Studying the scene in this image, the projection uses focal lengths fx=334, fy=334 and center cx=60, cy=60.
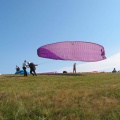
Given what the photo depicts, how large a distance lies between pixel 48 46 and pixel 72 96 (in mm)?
28763

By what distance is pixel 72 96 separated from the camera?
20.6 m

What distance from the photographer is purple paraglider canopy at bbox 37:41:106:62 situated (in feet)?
159

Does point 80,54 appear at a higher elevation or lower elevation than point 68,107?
higher

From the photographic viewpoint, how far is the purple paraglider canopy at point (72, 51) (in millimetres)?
48531

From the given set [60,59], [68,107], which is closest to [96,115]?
[68,107]

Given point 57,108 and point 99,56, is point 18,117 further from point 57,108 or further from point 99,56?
point 99,56

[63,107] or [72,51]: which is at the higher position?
[72,51]

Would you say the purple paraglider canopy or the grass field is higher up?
the purple paraglider canopy

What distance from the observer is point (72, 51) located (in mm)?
49125

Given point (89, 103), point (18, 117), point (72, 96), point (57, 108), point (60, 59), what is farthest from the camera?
point (60, 59)

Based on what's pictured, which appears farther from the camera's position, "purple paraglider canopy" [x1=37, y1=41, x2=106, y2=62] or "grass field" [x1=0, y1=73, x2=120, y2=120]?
"purple paraglider canopy" [x1=37, y1=41, x2=106, y2=62]

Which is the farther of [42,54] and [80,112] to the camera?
[42,54]

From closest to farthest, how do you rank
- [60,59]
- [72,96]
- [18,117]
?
[18,117]
[72,96]
[60,59]

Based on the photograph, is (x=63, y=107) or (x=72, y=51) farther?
(x=72, y=51)
